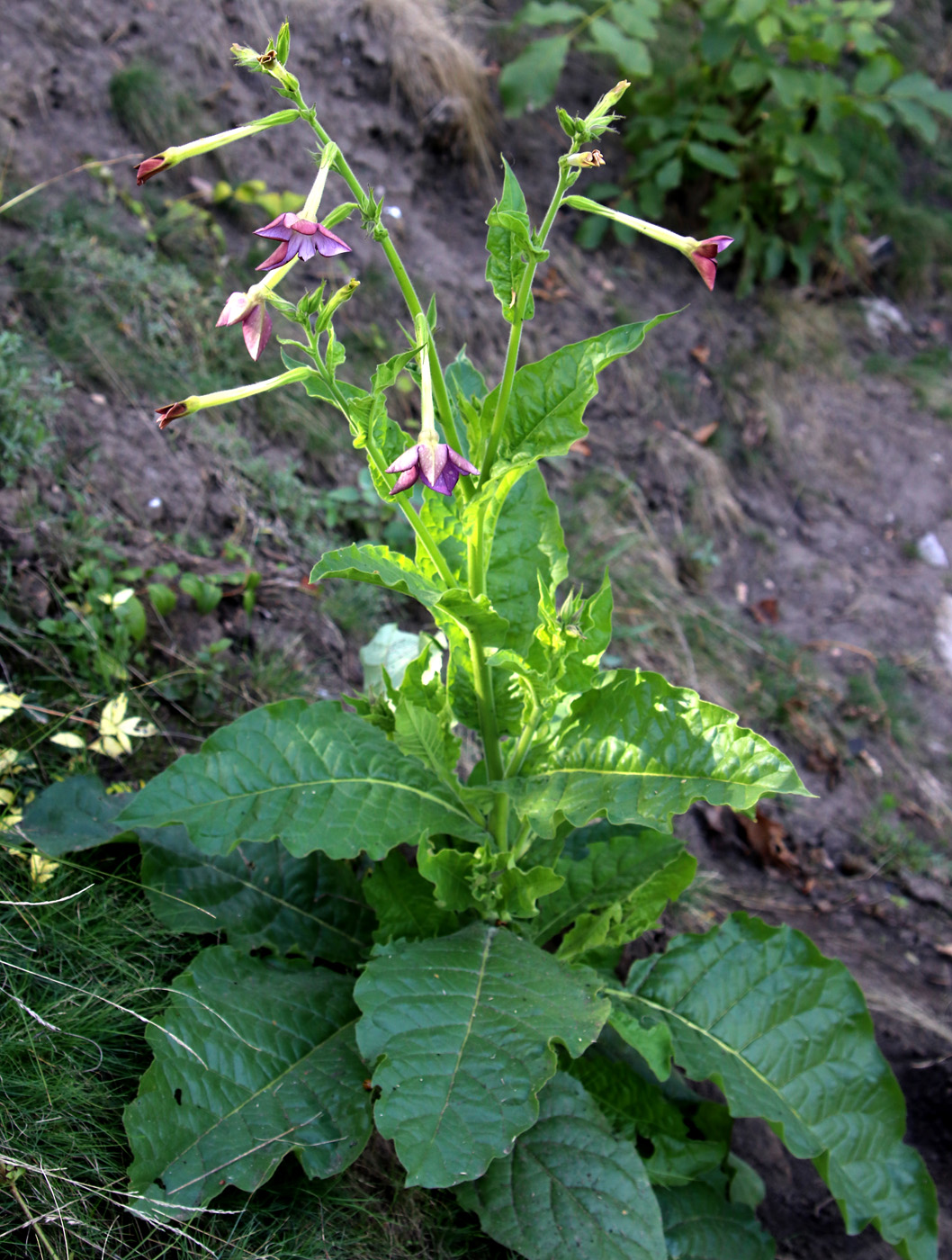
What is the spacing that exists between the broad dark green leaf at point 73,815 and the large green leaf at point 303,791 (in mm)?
178

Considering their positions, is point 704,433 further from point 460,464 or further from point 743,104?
point 460,464

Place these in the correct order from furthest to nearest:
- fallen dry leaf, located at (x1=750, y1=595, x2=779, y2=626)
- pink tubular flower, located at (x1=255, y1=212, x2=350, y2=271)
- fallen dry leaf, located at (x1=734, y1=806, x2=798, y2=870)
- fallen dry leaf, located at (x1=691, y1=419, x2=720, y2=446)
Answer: fallen dry leaf, located at (x1=691, y1=419, x2=720, y2=446)
fallen dry leaf, located at (x1=750, y1=595, x2=779, y2=626)
fallen dry leaf, located at (x1=734, y1=806, x2=798, y2=870)
pink tubular flower, located at (x1=255, y1=212, x2=350, y2=271)

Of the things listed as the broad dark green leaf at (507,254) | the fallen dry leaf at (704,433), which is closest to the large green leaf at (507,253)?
the broad dark green leaf at (507,254)

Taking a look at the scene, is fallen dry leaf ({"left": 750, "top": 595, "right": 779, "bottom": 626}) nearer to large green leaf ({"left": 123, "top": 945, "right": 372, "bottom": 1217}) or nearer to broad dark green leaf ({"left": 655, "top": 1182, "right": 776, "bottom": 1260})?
broad dark green leaf ({"left": 655, "top": 1182, "right": 776, "bottom": 1260})

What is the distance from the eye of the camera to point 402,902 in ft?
6.81

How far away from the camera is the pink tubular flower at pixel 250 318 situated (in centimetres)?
134

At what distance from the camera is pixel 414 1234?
1.81 m

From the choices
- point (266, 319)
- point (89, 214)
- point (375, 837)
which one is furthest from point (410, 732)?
point (89, 214)

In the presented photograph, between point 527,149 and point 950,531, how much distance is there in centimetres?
354

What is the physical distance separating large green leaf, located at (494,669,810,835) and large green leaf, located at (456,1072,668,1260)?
0.66 meters

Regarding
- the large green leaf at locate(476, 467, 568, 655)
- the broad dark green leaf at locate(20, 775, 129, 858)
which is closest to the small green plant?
the large green leaf at locate(476, 467, 568, 655)

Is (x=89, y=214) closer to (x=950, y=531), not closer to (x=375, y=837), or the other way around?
(x=375, y=837)

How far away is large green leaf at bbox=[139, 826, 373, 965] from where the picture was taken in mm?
2023

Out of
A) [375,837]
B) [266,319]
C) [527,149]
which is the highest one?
[266,319]
